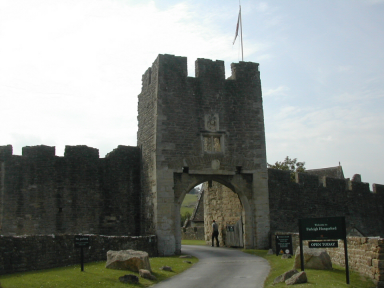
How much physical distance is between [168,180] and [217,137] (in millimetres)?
3365

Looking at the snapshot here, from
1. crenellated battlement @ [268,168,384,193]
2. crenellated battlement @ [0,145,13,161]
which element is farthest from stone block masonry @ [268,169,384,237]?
crenellated battlement @ [0,145,13,161]

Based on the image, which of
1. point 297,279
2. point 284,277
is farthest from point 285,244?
point 297,279

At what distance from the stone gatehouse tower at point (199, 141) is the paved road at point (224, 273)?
2.79 m

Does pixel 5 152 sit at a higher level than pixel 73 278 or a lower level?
higher

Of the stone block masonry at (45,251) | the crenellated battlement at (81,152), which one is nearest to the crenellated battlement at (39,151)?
the crenellated battlement at (81,152)

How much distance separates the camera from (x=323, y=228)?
1318 cm

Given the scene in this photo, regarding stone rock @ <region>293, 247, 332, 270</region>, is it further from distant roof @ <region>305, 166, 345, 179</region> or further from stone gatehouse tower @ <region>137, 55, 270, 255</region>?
distant roof @ <region>305, 166, 345, 179</region>

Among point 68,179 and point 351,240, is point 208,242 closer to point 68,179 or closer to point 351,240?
point 68,179

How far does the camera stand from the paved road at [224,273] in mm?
12914

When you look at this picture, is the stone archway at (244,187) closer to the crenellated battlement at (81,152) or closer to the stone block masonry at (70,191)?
the stone block masonry at (70,191)

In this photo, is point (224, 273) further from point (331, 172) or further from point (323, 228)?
point (331, 172)

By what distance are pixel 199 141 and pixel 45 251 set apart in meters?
9.64

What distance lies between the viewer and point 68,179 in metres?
21.2

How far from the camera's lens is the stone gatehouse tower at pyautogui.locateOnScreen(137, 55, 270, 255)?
20781mm
